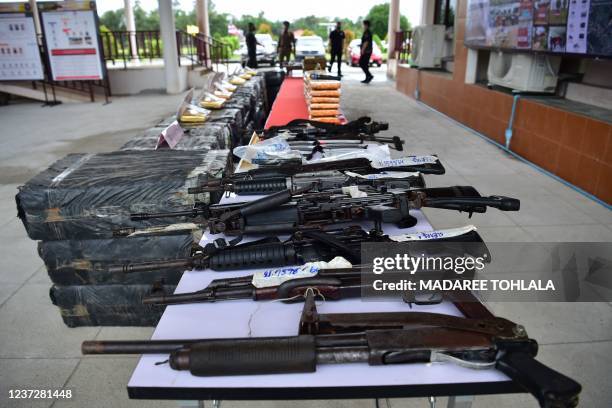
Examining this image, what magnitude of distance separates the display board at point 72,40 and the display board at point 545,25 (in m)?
7.95

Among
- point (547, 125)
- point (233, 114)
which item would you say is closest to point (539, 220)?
point (547, 125)

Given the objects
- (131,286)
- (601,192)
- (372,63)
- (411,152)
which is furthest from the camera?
(372,63)

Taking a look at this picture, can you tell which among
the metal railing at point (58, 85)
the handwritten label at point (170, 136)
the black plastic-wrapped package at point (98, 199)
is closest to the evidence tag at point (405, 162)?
the black plastic-wrapped package at point (98, 199)

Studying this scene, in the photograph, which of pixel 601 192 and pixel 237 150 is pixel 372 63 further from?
pixel 237 150

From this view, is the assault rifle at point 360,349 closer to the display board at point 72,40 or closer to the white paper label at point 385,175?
the white paper label at point 385,175

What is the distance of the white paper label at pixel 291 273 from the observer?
130 cm

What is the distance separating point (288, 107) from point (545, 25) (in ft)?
9.42

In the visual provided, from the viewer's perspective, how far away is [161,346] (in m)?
1.08

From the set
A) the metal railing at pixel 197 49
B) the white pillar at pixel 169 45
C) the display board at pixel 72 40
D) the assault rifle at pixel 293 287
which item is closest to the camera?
the assault rifle at pixel 293 287

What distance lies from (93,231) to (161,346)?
127 centimetres

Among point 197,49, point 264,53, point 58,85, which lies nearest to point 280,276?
point 58,85

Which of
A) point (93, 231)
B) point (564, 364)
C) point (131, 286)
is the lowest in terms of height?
point (564, 364)

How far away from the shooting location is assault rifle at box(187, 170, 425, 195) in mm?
1967

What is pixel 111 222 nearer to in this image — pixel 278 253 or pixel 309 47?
pixel 278 253
